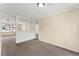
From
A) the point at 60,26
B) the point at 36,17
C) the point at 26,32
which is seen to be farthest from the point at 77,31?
the point at 26,32

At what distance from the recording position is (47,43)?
2.47m

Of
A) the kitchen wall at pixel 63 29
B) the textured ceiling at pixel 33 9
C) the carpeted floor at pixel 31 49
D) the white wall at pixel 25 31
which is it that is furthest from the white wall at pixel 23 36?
the textured ceiling at pixel 33 9

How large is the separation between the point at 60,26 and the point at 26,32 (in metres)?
1.12

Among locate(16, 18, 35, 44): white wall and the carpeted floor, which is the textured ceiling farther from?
the carpeted floor

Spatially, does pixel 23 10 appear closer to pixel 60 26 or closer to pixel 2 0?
pixel 2 0

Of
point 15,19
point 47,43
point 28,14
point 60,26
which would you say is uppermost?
point 28,14

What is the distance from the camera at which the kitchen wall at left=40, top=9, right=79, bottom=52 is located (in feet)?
7.88

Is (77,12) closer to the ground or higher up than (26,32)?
higher up

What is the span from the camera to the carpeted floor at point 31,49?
220 cm

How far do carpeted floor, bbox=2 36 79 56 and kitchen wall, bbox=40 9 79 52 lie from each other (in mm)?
184

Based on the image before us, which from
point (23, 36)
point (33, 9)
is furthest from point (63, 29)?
point (23, 36)

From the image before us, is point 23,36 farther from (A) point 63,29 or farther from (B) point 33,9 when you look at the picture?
(A) point 63,29

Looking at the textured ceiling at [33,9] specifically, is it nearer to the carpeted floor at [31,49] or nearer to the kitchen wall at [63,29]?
the kitchen wall at [63,29]

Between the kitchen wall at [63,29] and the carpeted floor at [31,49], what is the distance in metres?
0.18
